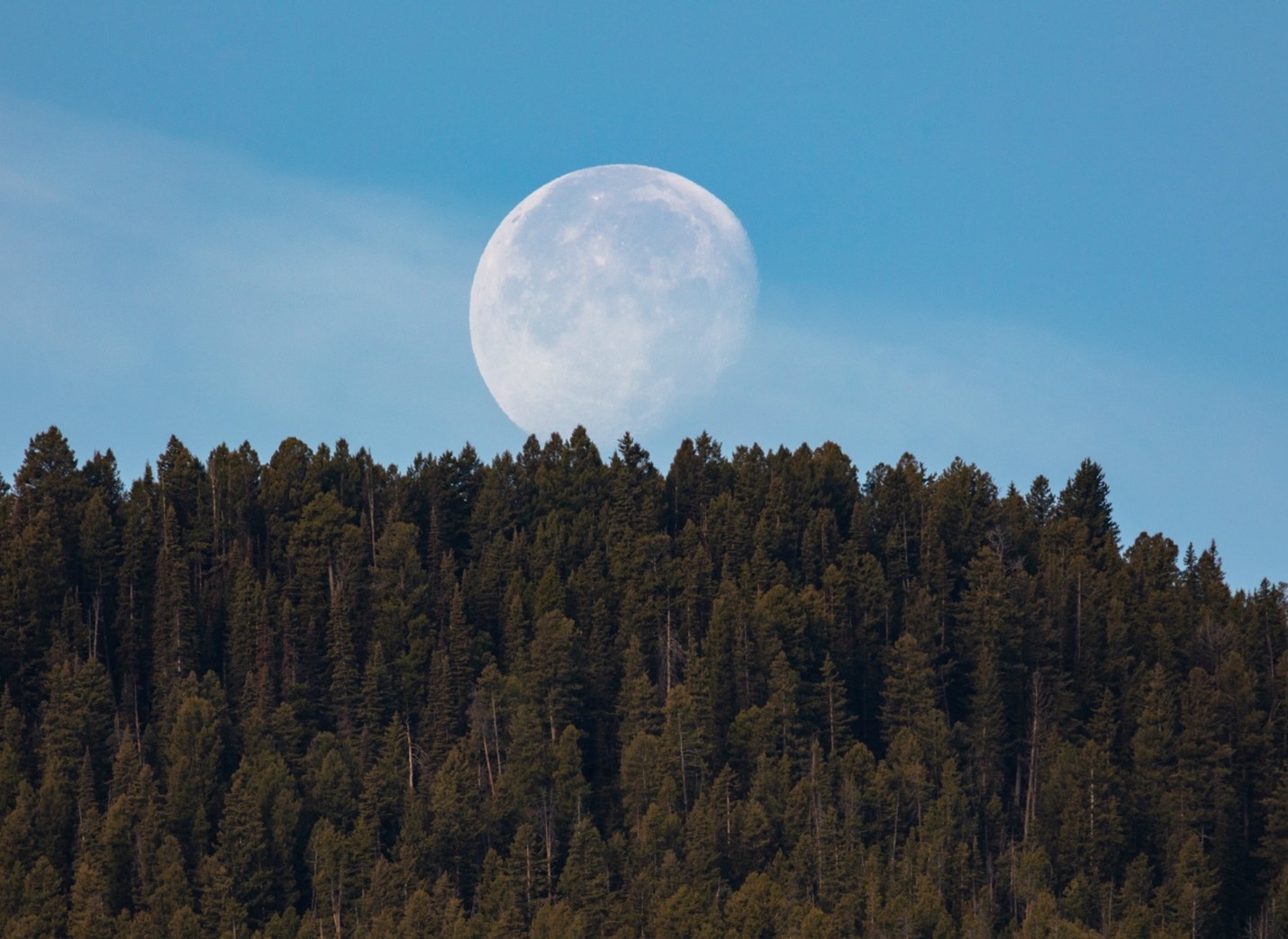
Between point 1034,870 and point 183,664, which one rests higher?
point 183,664

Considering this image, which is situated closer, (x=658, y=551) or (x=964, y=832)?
(x=964, y=832)

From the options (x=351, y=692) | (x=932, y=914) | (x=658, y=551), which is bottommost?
(x=932, y=914)

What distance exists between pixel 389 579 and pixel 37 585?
24.1 m

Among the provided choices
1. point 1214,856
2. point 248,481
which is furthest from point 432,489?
point 1214,856

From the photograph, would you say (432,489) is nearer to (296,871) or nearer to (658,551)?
(658,551)

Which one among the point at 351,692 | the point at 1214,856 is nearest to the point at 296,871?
the point at 351,692

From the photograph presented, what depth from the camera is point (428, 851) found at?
450 ft

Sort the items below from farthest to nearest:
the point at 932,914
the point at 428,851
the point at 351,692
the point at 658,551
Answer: the point at 658,551 < the point at 351,692 < the point at 428,851 < the point at 932,914

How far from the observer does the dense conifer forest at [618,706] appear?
134 meters

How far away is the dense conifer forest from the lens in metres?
134

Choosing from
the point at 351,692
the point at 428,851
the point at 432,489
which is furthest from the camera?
the point at 432,489

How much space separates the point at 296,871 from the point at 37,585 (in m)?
33.9

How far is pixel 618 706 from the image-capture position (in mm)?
149000

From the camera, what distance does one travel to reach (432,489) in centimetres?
17712
